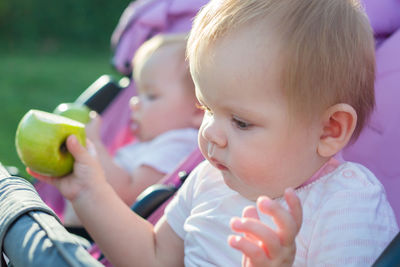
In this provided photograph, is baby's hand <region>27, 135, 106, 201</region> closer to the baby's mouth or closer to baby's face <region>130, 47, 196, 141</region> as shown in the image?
the baby's mouth

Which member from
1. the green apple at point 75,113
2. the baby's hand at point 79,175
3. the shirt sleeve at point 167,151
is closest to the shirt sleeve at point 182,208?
the baby's hand at point 79,175

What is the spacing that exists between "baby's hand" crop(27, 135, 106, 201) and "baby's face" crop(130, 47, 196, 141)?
92 cm

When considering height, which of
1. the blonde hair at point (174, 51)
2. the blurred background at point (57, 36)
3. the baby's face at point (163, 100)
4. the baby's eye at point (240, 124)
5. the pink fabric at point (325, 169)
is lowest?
the blurred background at point (57, 36)

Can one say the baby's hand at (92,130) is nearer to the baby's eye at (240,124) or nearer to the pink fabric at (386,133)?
the pink fabric at (386,133)

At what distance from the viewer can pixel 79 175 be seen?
1.57m

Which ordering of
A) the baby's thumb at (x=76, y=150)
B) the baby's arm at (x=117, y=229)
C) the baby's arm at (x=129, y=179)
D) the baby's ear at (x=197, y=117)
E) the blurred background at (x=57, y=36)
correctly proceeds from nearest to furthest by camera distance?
1. the baby's arm at (x=117, y=229)
2. the baby's thumb at (x=76, y=150)
3. the baby's arm at (x=129, y=179)
4. the baby's ear at (x=197, y=117)
5. the blurred background at (x=57, y=36)

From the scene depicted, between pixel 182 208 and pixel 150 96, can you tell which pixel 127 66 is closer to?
pixel 150 96

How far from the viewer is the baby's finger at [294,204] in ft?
3.23

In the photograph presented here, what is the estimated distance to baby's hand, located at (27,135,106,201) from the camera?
1.56 metres

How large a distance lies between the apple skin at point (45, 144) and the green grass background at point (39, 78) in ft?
8.28

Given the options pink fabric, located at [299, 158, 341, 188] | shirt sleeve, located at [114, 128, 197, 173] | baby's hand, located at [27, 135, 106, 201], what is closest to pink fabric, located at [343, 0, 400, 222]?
pink fabric, located at [299, 158, 341, 188]

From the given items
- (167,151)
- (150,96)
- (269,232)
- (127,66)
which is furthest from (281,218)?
(127,66)

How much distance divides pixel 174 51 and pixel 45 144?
1048mm

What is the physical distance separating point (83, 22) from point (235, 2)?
28.7 feet
